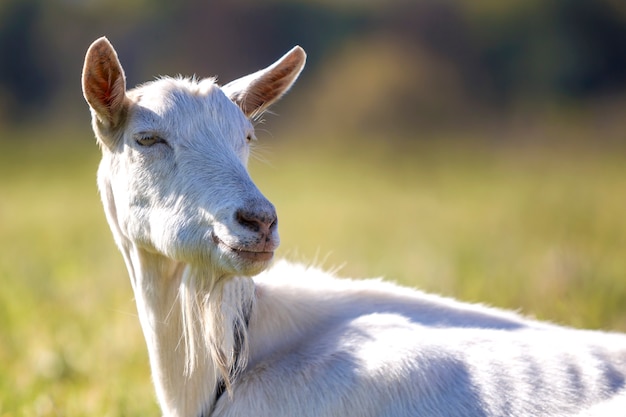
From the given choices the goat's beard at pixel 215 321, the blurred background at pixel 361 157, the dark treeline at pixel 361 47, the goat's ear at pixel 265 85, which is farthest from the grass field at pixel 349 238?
the dark treeline at pixel 361 47

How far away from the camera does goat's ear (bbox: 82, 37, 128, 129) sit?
3.57 m

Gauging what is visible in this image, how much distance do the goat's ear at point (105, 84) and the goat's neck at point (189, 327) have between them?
54 centimetres

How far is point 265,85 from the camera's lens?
13.4 feet

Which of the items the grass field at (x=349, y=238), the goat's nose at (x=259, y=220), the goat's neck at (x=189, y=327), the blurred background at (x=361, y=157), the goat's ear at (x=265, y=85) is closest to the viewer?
the goat's nose at (x=259, y=220)

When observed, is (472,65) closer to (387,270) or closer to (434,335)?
(387,270)

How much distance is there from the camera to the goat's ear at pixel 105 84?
3566mm

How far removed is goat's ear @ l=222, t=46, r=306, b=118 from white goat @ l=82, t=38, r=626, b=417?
5.9 inches

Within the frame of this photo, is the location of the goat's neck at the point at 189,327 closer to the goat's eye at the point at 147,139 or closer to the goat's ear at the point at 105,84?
the goat's eye at the point at 147,139

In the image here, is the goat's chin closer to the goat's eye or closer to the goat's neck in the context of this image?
the goat's neck

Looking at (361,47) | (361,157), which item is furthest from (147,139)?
(361,47)

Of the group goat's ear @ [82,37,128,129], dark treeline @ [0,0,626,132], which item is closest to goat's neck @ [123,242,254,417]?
goat's ear @ [82,37,128,129]

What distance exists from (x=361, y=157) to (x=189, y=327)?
16.5 metres

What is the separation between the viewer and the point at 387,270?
25.8 feet

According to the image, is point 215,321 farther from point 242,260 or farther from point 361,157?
point 361,157
